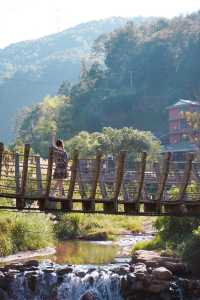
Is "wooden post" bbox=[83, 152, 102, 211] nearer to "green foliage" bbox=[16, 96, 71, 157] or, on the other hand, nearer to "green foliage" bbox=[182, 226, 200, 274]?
"green foliage" bbox=[182, 226, 200, 274]

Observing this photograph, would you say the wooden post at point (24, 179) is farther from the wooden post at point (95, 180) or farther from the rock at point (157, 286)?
the rock at point (157, 286)

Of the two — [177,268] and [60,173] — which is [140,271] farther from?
[60,173]

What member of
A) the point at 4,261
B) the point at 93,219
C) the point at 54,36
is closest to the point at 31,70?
the point at 54,36

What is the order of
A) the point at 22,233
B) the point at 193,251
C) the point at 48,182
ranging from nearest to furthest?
the point at 48,182
the point at 193,251
the point at 22,233

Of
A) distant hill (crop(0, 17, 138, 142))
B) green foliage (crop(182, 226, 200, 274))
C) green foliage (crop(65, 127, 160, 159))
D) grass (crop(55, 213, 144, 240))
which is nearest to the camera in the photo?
green foliage (crop(182, 226, 200, 274))

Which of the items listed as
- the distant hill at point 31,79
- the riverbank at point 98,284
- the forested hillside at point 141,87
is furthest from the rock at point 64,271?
the distant hill at point 31,79

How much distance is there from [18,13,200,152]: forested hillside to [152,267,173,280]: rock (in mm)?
43249

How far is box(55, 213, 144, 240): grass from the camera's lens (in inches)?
942

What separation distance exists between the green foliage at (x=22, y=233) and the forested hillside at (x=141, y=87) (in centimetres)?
3604

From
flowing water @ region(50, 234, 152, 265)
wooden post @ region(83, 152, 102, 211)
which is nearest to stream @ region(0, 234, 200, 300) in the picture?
flowing water @ region(50, 234, 152, 265)

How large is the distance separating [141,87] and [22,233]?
1718 inches

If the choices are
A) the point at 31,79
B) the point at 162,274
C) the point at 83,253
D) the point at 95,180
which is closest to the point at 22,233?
the point at 83,253

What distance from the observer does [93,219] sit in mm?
26172

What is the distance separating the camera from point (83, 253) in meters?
20.1
